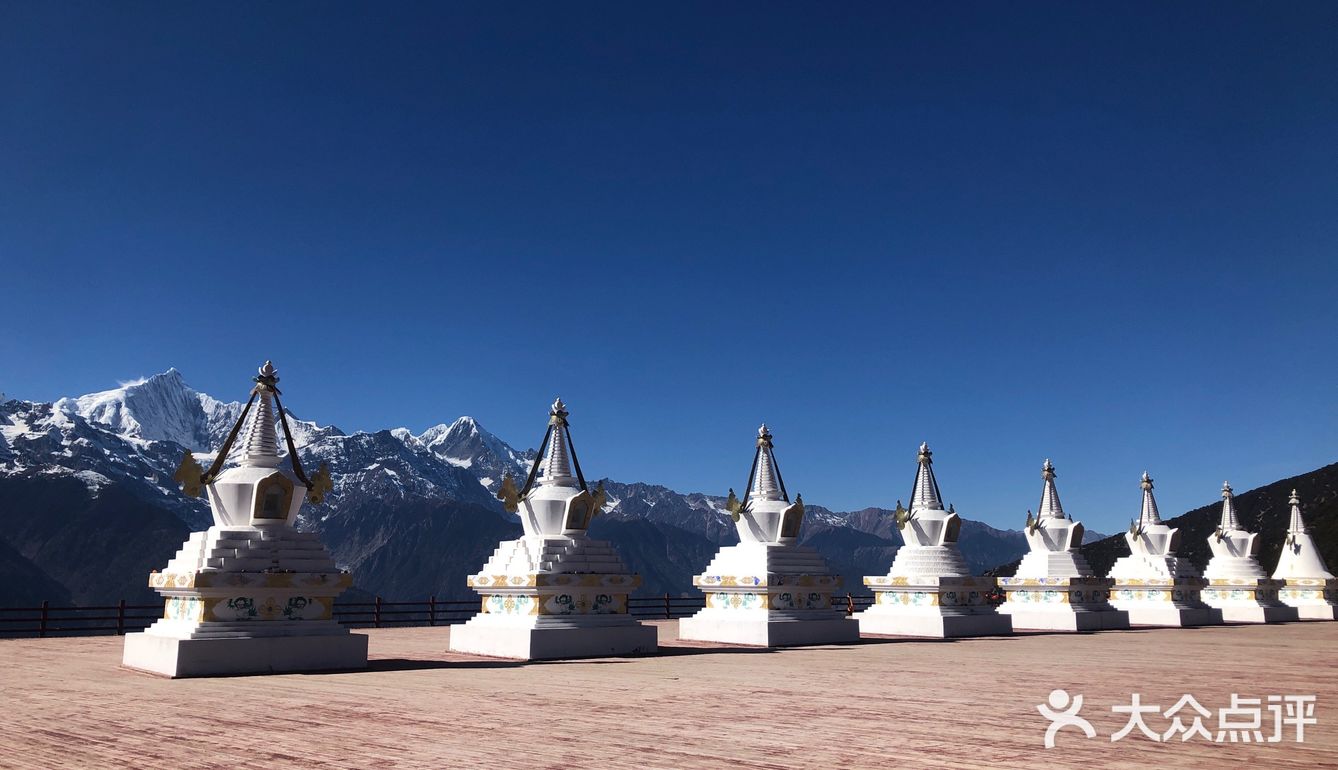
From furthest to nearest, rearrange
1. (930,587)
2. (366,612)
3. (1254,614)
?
(1254,614) < (930,587) < (366,612)

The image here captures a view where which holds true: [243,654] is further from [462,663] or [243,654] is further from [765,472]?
[765,472]

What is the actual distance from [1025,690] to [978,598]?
22.0 m

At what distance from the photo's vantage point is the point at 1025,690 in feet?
55.3

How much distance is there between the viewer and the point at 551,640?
83.6 feet

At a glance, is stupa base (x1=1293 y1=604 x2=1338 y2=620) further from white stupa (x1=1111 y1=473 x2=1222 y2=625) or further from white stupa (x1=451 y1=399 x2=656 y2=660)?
white stupa (x1=451 y1=399 x2=656 y2=660)

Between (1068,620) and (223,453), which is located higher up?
(223,453)

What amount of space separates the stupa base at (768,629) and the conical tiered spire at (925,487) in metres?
7.93

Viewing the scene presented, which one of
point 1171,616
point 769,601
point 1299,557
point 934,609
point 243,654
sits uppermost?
point 1299,557

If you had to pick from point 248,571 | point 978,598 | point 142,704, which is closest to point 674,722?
point 142,704

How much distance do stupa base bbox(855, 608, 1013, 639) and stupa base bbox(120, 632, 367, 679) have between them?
67.0 ft

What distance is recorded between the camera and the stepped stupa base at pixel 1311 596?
5125 cm

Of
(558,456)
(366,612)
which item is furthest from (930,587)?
(366,612)

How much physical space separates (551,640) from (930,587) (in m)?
16.8

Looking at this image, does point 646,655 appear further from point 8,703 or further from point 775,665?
point 8,703
